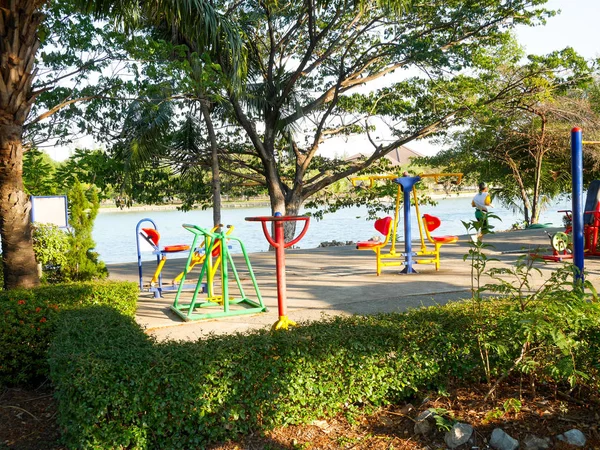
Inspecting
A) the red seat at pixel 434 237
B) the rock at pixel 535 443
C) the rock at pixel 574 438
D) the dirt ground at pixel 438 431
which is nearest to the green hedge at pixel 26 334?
the dirt ground at pixel 438 431

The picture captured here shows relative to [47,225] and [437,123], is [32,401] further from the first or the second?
[437,123]

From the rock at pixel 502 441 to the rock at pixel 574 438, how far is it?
278 millimetres

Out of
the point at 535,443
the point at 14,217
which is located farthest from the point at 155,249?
the point at 535,443

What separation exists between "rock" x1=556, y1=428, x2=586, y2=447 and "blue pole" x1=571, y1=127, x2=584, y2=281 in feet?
8.76

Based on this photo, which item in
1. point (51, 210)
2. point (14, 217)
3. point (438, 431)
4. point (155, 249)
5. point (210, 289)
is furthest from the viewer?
point (155, 249)

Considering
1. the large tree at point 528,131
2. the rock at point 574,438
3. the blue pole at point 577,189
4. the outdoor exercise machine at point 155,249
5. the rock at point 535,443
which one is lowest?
the rock at point 535,443

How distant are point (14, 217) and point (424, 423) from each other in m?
5.77

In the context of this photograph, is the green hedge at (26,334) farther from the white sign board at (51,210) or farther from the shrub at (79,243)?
the white sign board at (51,210)

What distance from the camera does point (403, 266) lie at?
37.9 ft

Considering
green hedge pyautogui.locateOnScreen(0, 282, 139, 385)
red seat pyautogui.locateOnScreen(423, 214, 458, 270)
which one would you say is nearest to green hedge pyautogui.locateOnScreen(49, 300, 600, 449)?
green hedge pyautogui.locateOnScreen(0, 282, 139, 385)

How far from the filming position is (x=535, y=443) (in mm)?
3482

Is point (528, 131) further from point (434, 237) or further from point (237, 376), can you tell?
point (237, 376)

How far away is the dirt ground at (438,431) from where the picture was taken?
143 inches

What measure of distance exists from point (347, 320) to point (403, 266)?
277 inches
